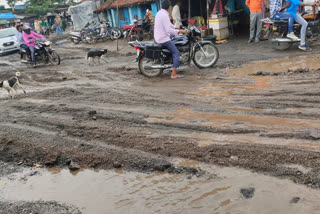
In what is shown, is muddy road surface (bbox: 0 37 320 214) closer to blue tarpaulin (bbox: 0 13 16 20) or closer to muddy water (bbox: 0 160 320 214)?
muddy water (bbox: 0 160 320 214)

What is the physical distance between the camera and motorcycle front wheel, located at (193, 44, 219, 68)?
830 centimetres

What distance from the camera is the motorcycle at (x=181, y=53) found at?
25.9ft

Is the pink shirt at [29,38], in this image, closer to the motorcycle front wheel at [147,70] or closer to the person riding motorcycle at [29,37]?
the person riding motorcycle at [29,37]

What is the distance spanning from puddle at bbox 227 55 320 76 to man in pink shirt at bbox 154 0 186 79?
139cm

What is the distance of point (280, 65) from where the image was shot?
25.2 feet

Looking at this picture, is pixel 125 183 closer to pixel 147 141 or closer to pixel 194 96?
pixel 147 141

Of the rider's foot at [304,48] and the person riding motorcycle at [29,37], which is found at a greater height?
the person riding motorcycle at [29,37]

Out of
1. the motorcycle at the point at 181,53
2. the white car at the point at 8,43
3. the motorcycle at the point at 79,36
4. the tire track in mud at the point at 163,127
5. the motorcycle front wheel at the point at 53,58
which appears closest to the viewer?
the tire track in mud at the point at 163,127

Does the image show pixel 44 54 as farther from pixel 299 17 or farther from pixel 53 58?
pixel 299 17

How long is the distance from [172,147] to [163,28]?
4.34 meters

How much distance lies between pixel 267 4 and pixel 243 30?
231 cm

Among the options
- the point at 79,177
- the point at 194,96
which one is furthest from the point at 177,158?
the point at 194,96

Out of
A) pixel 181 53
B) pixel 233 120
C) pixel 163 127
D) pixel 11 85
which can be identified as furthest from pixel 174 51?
pixel 11 85

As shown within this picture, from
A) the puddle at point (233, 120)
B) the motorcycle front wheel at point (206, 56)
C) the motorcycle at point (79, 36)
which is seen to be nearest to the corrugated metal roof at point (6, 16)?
the motorcycle at point (79, 36)
